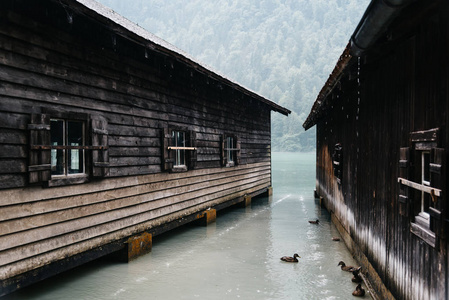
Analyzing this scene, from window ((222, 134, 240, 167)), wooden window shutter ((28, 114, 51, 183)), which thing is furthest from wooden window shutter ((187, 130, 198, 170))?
wooden window shutter ((28, 114, 51, 183))

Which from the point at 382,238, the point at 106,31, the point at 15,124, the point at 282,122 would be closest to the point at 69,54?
the point at 106,31

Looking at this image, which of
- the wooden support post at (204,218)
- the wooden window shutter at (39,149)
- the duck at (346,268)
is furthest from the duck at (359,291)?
the wooden support post at (204,218)

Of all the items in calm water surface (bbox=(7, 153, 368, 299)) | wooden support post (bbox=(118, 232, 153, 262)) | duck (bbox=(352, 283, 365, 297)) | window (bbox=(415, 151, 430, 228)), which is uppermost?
window (bbox=(415, 151, 430, 228))

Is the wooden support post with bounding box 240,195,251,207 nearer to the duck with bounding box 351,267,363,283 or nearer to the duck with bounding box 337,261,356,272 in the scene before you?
the duck with bounding box 337,261,356,272

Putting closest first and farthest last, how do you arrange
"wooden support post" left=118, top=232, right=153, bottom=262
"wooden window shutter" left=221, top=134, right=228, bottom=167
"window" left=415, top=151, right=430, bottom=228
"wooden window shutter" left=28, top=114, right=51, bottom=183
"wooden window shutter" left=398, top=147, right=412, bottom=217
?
"window" left=415, top=151, right=430, bottom=228, "wooden window shutter" left=398, top=147, right=412, bottom=217, "wooden window shutter" left=28, top=114, right=51, bottom=183, "wooden support post" left=118, top=232, right=153, bottom=262, "wooden window shutter" left=221, top=134, right=228, bottom=167

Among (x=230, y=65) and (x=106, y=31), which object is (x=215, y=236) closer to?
(x=106, y=31)

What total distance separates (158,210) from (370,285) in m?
5.05

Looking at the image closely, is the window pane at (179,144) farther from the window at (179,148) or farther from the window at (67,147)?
the window at (67,147)

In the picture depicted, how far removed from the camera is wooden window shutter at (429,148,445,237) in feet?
11.1

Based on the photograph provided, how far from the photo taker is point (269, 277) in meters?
7.07

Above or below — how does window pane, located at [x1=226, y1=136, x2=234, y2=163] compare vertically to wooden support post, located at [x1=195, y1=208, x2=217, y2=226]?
above

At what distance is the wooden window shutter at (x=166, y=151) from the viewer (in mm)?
9359

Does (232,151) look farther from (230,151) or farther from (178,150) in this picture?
(178,150)

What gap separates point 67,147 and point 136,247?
2890 millimetres
